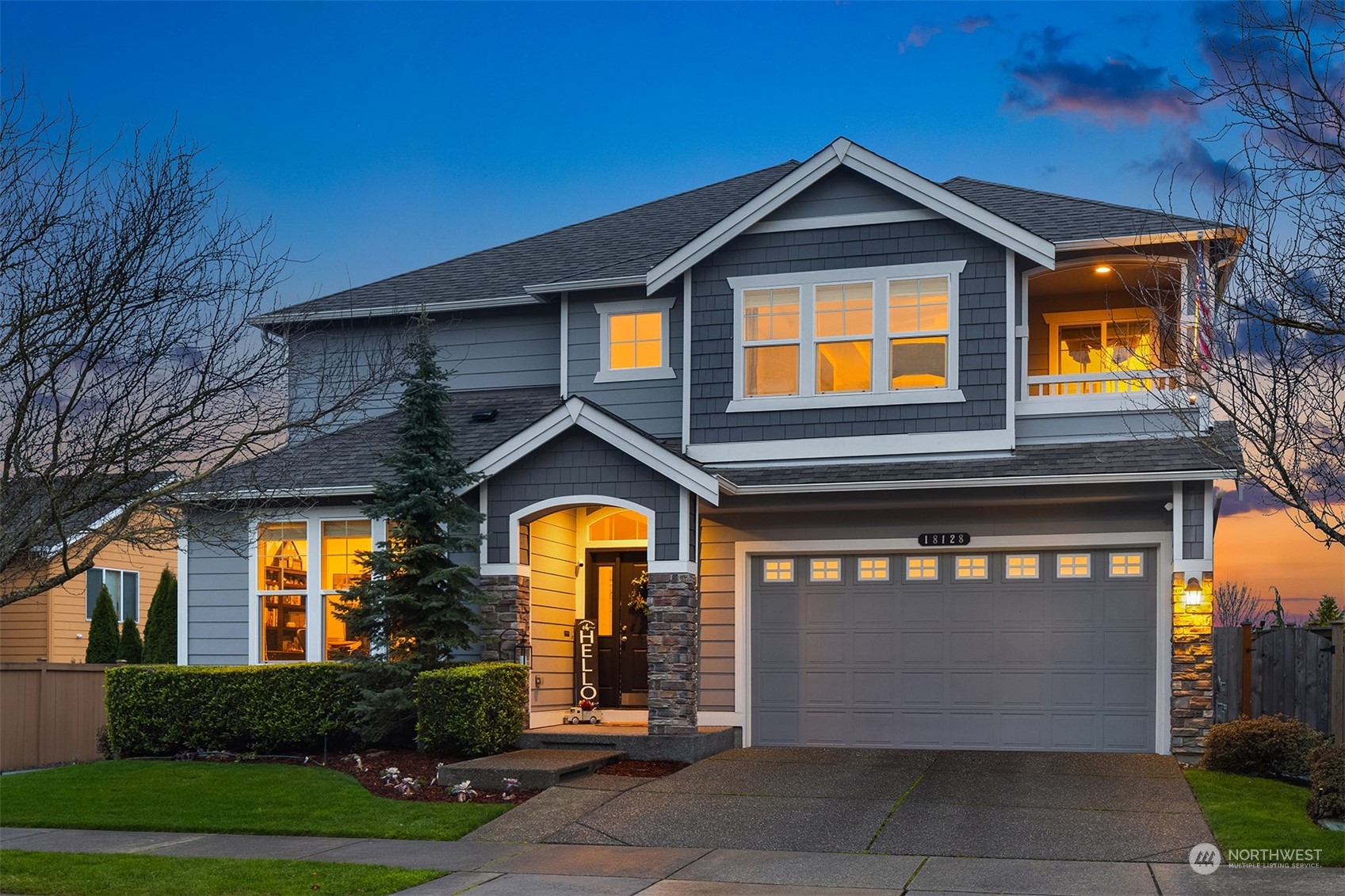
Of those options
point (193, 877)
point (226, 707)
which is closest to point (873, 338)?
point (226, 707)

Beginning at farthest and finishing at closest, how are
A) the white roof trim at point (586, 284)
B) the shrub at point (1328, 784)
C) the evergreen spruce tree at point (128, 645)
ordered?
the evergreen spruce tree at point (128, 645) < the white roof trim at point (586, 284) < the shrub at point (1328, 784)

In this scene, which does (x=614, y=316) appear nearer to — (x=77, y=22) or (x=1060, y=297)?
(x=1060, y=297)

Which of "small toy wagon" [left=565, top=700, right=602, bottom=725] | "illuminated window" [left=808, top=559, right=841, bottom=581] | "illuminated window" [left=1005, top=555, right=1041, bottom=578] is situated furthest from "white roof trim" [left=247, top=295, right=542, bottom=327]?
"illuminated window" [left=1005, top=555, right=1041, bottom=578]

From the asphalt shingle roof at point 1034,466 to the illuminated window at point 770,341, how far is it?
112cm

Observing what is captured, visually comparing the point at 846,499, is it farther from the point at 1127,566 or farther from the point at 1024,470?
the point at 1127,566

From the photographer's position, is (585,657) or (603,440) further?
(585,657)

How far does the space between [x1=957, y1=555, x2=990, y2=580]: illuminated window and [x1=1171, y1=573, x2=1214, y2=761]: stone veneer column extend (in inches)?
88.7

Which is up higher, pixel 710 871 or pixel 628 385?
pixel 628 385

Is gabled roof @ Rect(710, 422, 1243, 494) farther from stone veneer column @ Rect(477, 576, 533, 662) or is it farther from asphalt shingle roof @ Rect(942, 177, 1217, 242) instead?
stone veneer column @ Rect(477, 576, 533, 662)

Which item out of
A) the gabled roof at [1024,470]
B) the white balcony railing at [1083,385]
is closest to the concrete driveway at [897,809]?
the gabled roof at [1024,470]

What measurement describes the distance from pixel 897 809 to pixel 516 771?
12.3 feet

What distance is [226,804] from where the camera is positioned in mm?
12609

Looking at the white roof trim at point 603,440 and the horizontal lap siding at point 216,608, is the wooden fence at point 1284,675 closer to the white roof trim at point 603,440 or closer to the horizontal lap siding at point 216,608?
the white roof trim at point 603,440

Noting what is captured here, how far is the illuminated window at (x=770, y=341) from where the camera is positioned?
1658cm
